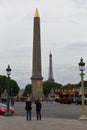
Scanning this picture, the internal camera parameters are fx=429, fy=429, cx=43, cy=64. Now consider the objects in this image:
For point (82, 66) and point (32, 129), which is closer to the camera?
point (32, 129)

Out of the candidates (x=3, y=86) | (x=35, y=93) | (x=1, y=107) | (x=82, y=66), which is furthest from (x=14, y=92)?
(x=82, y=66)

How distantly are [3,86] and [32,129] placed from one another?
144m

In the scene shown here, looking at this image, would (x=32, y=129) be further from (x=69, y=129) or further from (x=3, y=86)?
(x=3, y=86)

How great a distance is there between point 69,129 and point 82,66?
11.6 metres

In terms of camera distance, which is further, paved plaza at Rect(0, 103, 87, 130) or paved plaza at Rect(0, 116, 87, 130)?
paved plaza at Rect(0, 103, 87, 130)

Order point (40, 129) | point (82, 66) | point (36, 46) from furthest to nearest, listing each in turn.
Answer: point (36, 46)
point (82, 66)
point (40, 129)

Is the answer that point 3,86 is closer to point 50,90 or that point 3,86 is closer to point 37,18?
point 50,90

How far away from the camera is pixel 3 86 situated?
539 feet

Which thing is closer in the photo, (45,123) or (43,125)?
(43,125)

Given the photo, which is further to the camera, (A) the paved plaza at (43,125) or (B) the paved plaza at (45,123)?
(B) the paved plaza at (45,123)

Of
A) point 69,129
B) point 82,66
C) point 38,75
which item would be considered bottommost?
point 69,129

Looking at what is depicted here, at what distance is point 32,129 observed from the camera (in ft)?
68.6

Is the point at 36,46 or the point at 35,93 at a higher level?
the point at 36,46

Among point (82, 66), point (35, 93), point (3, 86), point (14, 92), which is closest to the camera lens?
point (82, 66)
